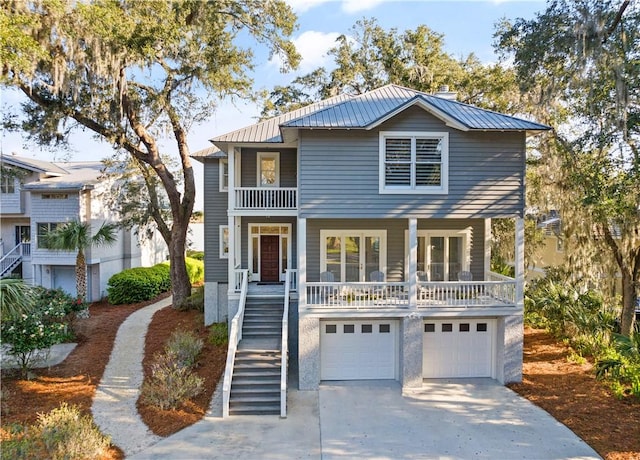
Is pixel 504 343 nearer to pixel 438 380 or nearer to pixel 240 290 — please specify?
pixel 438 380

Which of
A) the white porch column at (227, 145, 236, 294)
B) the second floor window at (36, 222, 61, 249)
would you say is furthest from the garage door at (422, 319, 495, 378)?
the second floor window at (36, 222, 61, 249)

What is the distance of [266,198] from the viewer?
41.4 feet

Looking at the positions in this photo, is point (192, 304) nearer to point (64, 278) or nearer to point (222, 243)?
point (222, 243)

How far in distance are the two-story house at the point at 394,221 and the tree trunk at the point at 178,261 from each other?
529 cm

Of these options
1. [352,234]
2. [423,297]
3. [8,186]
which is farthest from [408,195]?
[8,186]

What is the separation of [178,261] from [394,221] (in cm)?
985

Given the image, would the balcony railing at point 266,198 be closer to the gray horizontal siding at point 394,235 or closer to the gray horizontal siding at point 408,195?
the gray horizontal siding at point 394,235

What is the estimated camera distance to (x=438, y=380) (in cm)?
1099

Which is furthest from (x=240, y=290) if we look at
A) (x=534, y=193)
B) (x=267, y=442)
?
(x=534, y=193)

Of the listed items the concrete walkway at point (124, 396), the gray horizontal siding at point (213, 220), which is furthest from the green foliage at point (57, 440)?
the gray horizontal siding at point (213, 220)

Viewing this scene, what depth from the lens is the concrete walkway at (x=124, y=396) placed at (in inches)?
305

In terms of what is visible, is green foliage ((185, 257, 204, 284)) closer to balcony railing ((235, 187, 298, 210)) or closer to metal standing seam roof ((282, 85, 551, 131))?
balcony railing ((235, 187, 298, 210))

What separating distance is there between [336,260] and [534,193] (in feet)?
28.7

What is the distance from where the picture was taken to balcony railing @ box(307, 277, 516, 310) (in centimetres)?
1053
